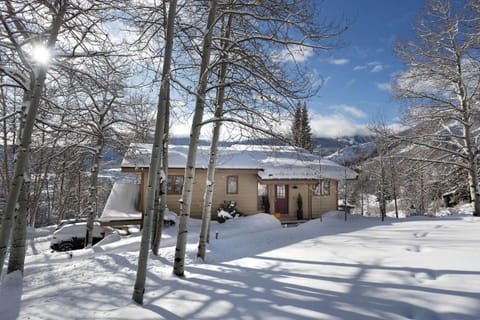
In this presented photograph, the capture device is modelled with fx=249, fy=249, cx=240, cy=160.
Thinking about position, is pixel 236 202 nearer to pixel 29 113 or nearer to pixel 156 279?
pixel 156 279

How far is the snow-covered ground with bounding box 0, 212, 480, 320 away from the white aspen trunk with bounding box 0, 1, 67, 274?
1.20 m

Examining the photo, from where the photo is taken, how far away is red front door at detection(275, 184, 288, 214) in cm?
1733

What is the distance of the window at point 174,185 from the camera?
1556 cm

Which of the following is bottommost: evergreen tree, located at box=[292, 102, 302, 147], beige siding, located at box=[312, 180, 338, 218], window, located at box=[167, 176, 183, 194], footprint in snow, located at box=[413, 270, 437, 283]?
footprint in snow, located at box=[413, 270, 437, 283]

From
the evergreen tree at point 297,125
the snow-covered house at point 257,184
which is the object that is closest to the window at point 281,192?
the snow-covered house at point 257,184

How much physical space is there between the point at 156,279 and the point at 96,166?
831 centimetres

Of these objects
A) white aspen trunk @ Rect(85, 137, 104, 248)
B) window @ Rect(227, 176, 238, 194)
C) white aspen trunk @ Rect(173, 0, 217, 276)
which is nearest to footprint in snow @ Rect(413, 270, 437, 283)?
white aspen trunk @ Rect(173, 0, 217, 276)

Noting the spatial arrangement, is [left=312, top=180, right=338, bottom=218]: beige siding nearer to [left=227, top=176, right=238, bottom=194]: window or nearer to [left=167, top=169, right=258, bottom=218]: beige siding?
[left=167, top=169, right=258, bottom=218]: beige siding

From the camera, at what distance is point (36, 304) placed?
3943 millimetres

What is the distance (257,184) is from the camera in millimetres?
16406

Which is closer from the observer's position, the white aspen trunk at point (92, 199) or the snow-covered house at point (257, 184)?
the white aspen trunk at point (92, 199)

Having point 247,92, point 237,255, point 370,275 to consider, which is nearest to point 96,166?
point 237,255

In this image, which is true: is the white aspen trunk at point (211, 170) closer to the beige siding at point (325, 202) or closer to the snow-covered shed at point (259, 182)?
the snow-covered shed at point (259, 182)

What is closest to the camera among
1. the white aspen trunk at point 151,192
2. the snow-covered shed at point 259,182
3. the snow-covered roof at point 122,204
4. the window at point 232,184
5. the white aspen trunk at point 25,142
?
the white aspen trunk at point 151,192
